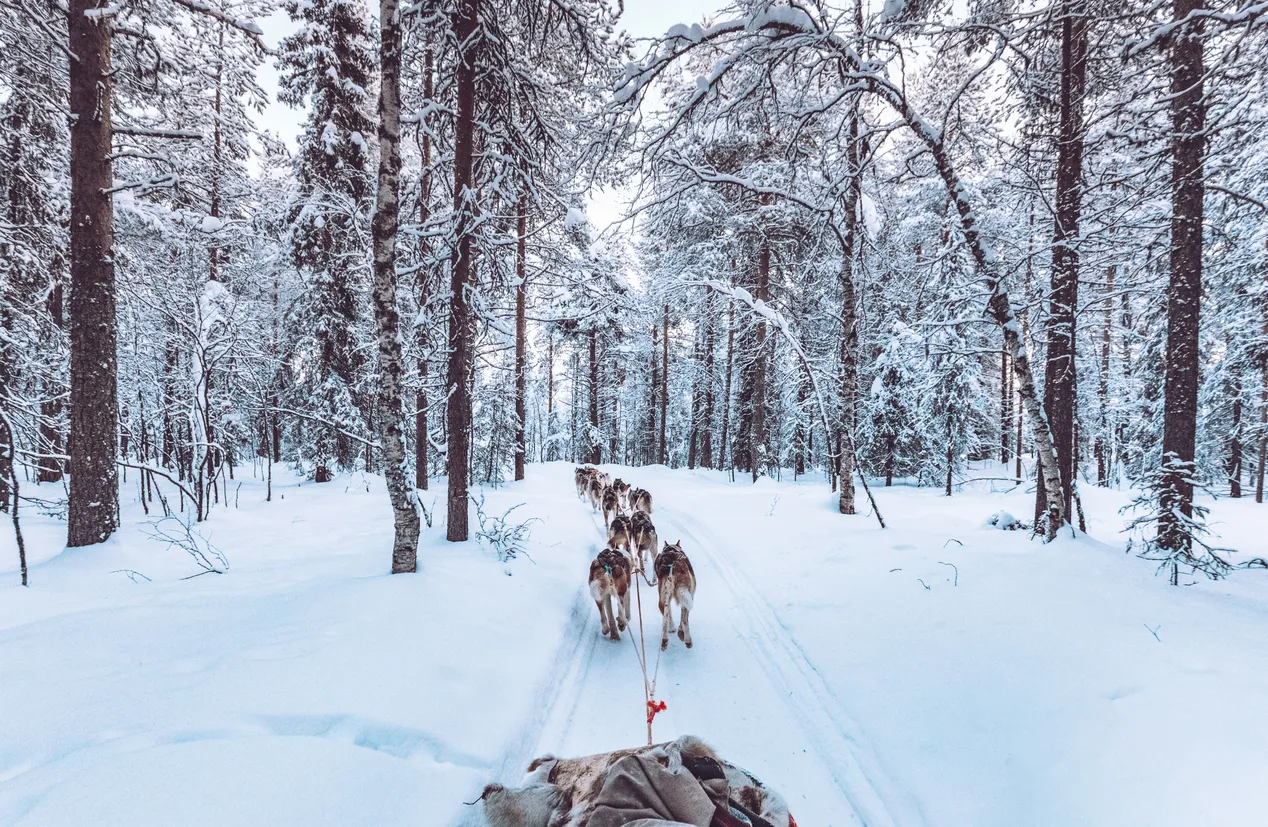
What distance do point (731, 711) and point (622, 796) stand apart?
2.80 m

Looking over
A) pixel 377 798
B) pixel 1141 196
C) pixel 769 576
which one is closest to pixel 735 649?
pixel 769 576

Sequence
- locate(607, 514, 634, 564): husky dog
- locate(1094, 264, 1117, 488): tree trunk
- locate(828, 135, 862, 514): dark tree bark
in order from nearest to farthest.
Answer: locate(607, 514, 634, 564): husky dog, locate(828, 135, 862, 514): dark tree bark, locate(1094, 264, 1117, 488): tree trunk

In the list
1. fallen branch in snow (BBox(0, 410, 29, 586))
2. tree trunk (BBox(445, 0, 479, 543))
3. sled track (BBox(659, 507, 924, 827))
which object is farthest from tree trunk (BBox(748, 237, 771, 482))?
fallen branch in snow (BBox(0, 410, 29, 586))

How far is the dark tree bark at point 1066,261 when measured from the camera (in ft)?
21.9

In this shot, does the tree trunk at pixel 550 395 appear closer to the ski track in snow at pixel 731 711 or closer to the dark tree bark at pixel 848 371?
the dark tree bark at pixel 848 371

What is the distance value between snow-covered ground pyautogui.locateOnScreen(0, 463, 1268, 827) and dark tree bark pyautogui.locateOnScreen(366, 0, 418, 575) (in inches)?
31.4

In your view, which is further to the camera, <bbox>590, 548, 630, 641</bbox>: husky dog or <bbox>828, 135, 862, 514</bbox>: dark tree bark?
<bbox>828, 135, 862, 514</bbox>: dark tree bark

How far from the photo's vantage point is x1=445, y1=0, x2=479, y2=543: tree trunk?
6.70 m

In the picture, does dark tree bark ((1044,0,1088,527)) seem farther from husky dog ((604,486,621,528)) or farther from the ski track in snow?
husky dog ((604,486,621,528))

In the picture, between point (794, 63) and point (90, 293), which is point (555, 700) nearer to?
point (794, 63)

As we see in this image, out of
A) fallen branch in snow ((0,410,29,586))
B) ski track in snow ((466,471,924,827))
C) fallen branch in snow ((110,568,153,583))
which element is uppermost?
fallen branch in snow ((0,410,29,586))

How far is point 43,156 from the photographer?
1040cm

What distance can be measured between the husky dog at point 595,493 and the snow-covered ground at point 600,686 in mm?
6757

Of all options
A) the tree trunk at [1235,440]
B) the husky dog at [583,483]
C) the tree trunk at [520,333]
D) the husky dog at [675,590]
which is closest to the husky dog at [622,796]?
the husky dog at [675,590]
